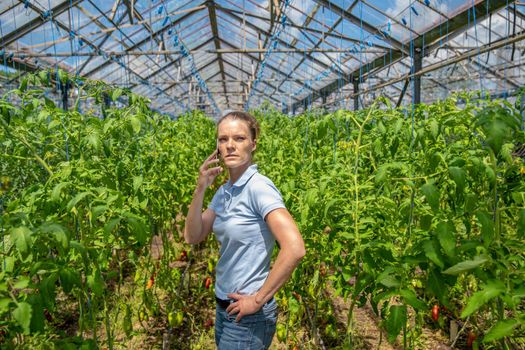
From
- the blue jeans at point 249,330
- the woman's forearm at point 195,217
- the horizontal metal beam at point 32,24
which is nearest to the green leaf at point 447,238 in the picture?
the blue jeans at point 249,330

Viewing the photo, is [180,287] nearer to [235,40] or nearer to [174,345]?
[174,345]

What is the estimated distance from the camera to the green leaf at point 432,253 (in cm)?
123

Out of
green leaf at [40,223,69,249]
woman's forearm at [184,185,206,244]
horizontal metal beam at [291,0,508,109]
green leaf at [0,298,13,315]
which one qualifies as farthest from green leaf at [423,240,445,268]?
horizontal metal beam at [291,0,508,109]

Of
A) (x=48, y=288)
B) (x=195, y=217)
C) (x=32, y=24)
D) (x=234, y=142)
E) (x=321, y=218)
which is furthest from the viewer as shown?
(x=32, y=24)

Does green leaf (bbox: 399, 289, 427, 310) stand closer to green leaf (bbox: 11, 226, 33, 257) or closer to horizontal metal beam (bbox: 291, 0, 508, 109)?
green leaf (bbox: 11, 226, 33, 257)

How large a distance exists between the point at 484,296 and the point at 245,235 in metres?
0.73

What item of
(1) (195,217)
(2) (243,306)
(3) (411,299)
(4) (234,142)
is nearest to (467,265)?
(3) (411,299)

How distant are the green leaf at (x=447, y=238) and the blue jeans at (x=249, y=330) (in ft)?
2.02

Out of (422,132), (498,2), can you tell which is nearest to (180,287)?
(422,132)

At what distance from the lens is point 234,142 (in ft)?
5.02

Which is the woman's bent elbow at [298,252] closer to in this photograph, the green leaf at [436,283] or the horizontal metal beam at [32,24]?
the green leaf at [436,283]

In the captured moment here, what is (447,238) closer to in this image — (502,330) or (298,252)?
(502,330)

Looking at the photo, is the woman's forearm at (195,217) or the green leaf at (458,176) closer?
the green leaf at (458,176)

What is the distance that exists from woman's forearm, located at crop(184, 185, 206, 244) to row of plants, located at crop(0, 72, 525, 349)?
0.18 meters
